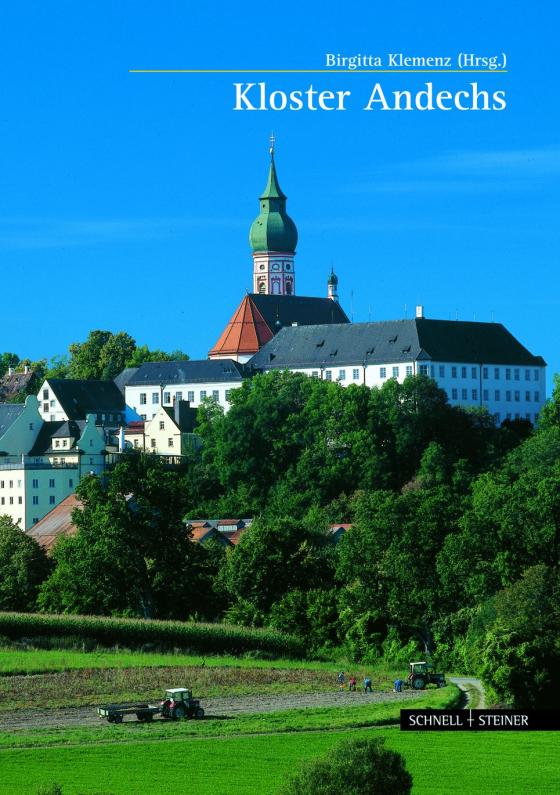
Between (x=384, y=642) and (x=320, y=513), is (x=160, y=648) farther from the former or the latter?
(x=320, y=513)

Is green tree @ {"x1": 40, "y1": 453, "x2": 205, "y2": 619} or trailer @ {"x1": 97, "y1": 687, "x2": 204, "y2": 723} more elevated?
green tree @ {"x1": 40, "y1": 453, "x2": 205, "y2": 619}

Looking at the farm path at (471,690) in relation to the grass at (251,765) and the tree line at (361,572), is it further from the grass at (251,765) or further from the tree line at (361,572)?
the grass at (251,765)

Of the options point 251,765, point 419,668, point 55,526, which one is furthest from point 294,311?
point 251,765

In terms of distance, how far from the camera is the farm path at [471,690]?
63.6 m

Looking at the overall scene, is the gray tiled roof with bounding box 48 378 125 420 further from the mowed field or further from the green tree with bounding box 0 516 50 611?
the mowed field

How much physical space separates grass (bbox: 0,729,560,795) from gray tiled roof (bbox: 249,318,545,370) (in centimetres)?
10124

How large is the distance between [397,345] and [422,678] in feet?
292

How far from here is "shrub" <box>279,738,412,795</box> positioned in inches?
1529

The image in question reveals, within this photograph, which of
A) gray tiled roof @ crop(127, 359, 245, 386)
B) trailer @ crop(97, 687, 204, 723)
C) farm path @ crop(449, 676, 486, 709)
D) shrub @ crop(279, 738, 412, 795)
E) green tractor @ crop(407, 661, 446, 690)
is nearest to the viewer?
shrub @ crop(279, 738, 412, 795)

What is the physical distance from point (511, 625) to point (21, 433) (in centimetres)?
8758

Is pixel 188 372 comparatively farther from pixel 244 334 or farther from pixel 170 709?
pixel 170 709

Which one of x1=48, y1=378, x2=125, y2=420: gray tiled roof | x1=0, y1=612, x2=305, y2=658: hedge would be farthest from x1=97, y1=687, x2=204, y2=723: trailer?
x1=48, y1=378, x2=125, y2=420: gray tiled roof

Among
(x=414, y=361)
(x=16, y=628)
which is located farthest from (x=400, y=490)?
(x=16, y=628)

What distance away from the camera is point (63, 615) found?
304 ft
